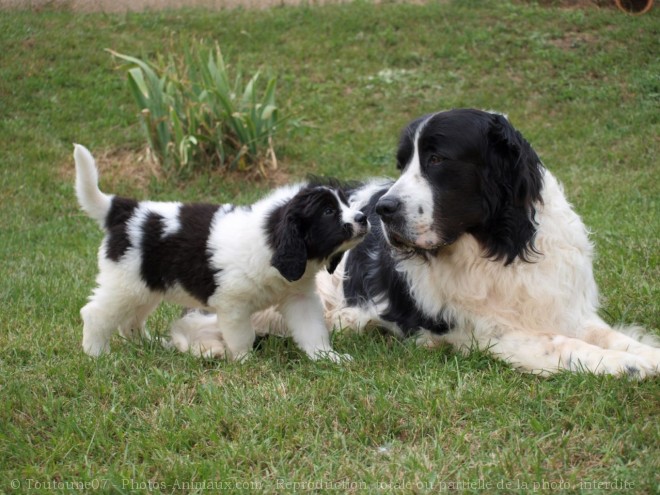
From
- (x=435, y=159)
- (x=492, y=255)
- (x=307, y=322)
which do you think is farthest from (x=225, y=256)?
(x=492, y=255)

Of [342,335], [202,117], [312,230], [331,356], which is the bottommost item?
[202,117]

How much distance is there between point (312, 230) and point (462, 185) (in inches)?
29.2

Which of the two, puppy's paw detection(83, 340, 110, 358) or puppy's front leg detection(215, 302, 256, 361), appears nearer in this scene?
puppy's front leg detection(215, 302, 256, 361)

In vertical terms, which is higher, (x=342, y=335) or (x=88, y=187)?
(x=88, y=187)

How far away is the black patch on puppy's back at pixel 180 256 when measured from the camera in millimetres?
4207

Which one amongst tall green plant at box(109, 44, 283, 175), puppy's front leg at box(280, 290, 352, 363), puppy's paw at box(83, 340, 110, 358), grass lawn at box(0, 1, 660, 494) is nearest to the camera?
grass lawn at box(0, 1, 660, 494)

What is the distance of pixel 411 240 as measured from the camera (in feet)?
13.2

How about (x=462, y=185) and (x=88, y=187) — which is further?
(x=88, y=187)

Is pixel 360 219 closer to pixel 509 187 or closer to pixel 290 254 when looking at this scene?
pixel 290 254

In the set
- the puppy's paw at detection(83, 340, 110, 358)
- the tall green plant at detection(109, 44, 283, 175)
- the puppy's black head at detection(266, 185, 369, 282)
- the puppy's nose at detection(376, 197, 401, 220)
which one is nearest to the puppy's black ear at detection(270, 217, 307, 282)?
the puppy's black head at detection(266, 185, 369, 282)

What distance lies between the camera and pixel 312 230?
4082 millimetres

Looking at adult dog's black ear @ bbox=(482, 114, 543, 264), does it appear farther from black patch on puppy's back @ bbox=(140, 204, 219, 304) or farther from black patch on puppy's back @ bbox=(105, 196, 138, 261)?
black patch on puppy's back @ bbox=(105, 196, 138, 261)

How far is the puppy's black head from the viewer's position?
13.1 feet

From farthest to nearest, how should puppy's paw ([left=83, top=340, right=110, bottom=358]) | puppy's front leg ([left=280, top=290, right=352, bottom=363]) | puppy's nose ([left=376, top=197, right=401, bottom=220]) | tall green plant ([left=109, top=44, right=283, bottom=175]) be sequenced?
tall green plant ([left=109, top=44, right=283, bottom=175])
puppy's paw ([left=83, top=340, right=110, bottom=358])
puppy's front leg ([left=280, top=290, right=352, bottom=363])
puppy's nose ([left=376, top=197, right=401, bottom=220])
